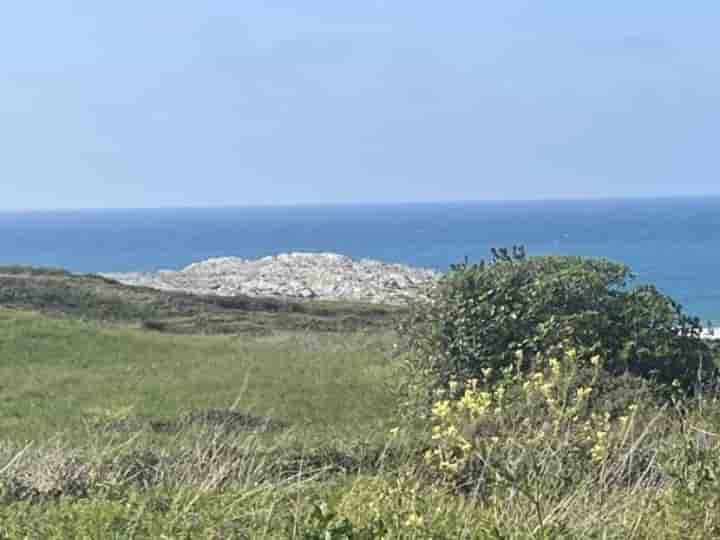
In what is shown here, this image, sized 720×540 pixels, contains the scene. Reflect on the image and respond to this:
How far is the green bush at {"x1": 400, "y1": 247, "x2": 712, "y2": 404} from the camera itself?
39.9 feet

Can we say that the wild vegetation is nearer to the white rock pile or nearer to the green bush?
the green bush

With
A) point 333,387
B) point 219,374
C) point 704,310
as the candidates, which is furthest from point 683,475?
point 704,310

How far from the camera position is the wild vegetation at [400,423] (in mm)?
5863

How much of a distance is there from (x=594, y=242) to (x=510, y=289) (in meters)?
135

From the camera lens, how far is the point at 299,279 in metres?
55.2

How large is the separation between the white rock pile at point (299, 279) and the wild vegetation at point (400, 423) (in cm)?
2900

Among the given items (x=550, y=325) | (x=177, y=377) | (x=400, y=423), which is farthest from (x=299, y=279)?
(x=400, y=423)

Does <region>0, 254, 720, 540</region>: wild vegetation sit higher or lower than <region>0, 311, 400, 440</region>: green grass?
higher

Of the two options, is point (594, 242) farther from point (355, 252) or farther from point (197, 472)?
point (197, 472)

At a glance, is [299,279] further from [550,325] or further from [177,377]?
[550,325]

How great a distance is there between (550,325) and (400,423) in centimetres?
195

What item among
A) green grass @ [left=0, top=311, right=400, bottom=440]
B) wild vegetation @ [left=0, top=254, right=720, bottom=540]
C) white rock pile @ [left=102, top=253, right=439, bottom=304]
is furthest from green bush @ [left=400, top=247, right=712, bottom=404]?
white rock pile @ [left=102, top=253, right=439, bottom=304]

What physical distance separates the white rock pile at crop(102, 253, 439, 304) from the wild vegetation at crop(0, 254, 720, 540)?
2900cm

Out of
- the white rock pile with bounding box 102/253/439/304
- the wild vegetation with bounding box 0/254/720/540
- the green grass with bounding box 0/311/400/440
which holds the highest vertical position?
the wild vegetation with bounding box 0/254/720/540
